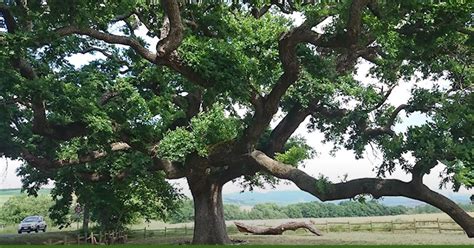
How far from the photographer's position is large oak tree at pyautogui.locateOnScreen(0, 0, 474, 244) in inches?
371

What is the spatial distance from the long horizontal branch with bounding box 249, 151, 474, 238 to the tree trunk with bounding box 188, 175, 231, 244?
5.46 m

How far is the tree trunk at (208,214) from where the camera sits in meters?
18.9

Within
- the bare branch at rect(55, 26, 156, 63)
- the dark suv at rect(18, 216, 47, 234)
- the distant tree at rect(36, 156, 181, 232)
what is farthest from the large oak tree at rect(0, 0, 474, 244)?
the dark suv at rect(18, 216, 47, 234)

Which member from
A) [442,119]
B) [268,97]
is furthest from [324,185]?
[442,119]

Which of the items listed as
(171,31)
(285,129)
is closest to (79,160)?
(285,129)

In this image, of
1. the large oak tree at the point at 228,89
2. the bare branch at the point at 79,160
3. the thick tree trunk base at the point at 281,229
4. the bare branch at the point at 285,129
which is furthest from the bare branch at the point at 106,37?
the thick tree trunk base at the point at 281,229

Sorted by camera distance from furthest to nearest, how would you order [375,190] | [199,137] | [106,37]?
[199,137] < [375,190] < [106,37]

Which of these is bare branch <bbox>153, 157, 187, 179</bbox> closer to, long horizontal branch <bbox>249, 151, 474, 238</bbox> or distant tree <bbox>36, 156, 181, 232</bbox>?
long horizontal branch <bbox>249, 151, 474, 238</bbox>

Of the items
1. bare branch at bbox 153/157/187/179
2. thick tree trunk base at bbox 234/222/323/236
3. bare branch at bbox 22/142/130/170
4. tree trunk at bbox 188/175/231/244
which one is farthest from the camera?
thick tree trunk base at bbox 234/222/323/236

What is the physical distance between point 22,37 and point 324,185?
9.49 meters

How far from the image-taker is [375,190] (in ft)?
43.8

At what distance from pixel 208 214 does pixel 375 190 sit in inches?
330

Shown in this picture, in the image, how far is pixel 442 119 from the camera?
553 inches

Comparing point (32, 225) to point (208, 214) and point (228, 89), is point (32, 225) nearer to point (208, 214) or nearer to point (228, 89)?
point (208, 214)
